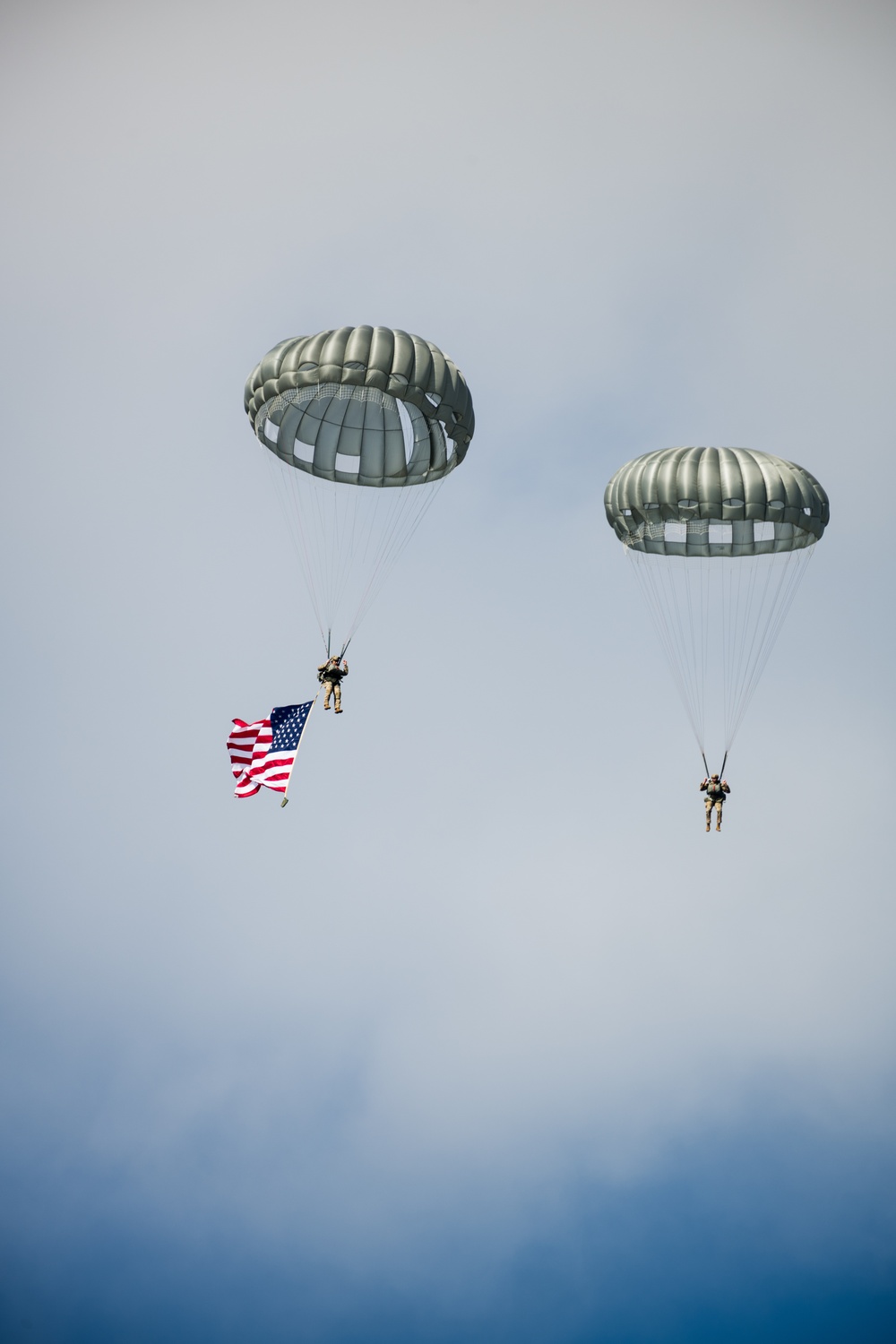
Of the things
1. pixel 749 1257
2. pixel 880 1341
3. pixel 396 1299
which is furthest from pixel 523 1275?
pixel 880 1341

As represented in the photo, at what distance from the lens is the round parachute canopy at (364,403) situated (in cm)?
2569

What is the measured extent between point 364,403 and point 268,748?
350 inches

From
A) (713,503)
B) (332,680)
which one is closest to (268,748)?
(332,680)

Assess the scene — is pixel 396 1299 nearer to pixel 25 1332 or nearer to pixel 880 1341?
pixel 25 1332

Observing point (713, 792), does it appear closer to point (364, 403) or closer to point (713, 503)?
point (713, 503)

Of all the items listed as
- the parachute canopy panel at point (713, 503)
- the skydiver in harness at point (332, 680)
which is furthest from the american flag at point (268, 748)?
the parachute canopy panel at point (713, 503)

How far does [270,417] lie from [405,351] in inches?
184

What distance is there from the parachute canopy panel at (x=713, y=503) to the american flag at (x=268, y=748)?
9.28 m

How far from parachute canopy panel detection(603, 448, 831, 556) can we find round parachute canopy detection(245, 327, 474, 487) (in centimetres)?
435

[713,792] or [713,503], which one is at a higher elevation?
[713,503]

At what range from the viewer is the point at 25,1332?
403 ft

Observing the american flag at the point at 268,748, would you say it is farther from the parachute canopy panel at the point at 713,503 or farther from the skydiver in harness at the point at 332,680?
the parachute canopy panel at the point at 713,503

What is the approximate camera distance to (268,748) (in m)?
26.9

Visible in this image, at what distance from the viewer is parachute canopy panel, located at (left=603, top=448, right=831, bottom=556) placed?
27.3 metres
